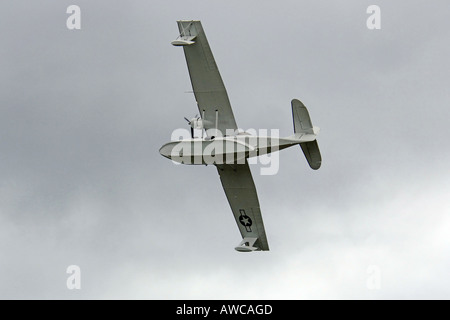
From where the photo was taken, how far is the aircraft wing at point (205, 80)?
273 feet

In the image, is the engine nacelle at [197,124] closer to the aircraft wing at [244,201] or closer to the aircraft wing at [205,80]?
the aircraft wing at [205,80]

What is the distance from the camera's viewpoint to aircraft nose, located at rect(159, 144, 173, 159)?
8275cm

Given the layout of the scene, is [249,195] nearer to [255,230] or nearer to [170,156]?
[255,230]

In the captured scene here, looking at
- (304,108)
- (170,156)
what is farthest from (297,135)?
(170,156)

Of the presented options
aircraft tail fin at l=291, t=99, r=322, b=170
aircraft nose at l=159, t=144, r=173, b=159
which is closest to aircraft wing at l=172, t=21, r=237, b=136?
aircraft nose at l=159, t=144, r=173, b=159

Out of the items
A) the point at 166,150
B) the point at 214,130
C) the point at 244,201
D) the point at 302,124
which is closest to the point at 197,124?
the point at 214,130

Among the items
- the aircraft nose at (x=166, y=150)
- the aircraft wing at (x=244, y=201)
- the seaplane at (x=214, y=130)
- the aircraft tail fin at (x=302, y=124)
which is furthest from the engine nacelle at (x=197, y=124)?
the aircraft tail fin at (x=302, y=124)

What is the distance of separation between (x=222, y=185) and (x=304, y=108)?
A: 10.2 meters

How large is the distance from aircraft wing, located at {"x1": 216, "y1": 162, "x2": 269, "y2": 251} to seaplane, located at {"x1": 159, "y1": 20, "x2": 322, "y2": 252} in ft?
2.29

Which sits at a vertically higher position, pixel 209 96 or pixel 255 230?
pixel 209 96

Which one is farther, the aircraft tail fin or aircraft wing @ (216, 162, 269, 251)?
aircraft wing @ (216, 162, 269, 251)

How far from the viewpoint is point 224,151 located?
81.8 m

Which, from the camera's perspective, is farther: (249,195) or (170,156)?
(249,195)

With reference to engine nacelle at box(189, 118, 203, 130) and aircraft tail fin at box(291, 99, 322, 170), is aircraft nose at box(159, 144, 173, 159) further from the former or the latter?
aircraft tail fin at box(291, 99, 322, 170)
